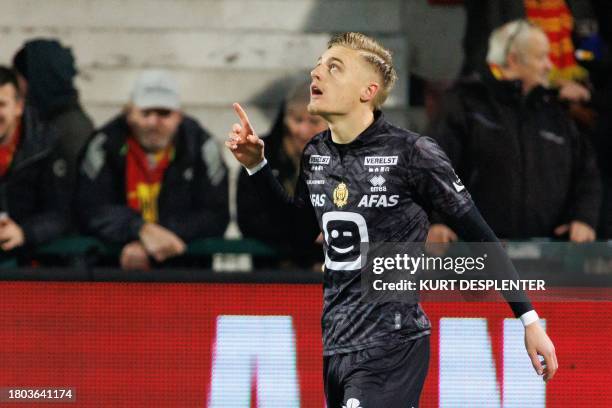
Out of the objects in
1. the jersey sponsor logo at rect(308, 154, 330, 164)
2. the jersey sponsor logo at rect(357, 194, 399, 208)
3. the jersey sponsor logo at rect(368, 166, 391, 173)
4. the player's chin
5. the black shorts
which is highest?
the player's chin

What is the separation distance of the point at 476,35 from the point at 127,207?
6.91 ft

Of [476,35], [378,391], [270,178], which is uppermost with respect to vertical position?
[476,35]

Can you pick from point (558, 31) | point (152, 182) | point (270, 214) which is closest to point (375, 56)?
point (270, 214)

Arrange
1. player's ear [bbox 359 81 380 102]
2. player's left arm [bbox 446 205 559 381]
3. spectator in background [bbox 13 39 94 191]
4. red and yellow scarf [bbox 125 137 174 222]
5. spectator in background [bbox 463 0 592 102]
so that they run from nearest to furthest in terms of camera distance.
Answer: player's left arm [bbox 446 205 559 381]
player's ear [bbox 359 81 380 102]
red and yellow scarf [bbox 125 137 174 222]
spectator in background [bbox 13 39 94 191]
spectator in background [bbox 463 0 592 102]

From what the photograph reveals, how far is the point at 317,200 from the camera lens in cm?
406

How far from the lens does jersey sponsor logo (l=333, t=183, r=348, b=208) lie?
157 inches

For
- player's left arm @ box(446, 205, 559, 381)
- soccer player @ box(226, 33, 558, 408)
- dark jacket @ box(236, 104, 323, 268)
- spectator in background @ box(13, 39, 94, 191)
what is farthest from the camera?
spectator in background @ box(13, 39, 94, 191)

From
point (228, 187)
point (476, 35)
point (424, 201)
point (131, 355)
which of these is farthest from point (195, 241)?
point (424, 201)

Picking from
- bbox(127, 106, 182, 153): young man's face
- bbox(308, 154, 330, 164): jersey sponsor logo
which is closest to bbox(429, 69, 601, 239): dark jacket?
bbox(127, 106, 182, 153): young man's face

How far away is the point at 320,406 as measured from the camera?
559 centimetres

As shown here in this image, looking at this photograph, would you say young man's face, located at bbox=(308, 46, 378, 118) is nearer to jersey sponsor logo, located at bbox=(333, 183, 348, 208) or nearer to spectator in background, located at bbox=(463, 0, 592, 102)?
jersey sponsor logo, located at bbox=(333, 183, 348, 208)

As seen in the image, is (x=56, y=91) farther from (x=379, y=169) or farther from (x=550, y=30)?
(x=379, y=169)

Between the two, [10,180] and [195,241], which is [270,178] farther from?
[10,180]

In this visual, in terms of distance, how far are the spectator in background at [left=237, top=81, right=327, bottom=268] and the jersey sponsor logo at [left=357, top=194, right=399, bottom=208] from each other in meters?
2.16
